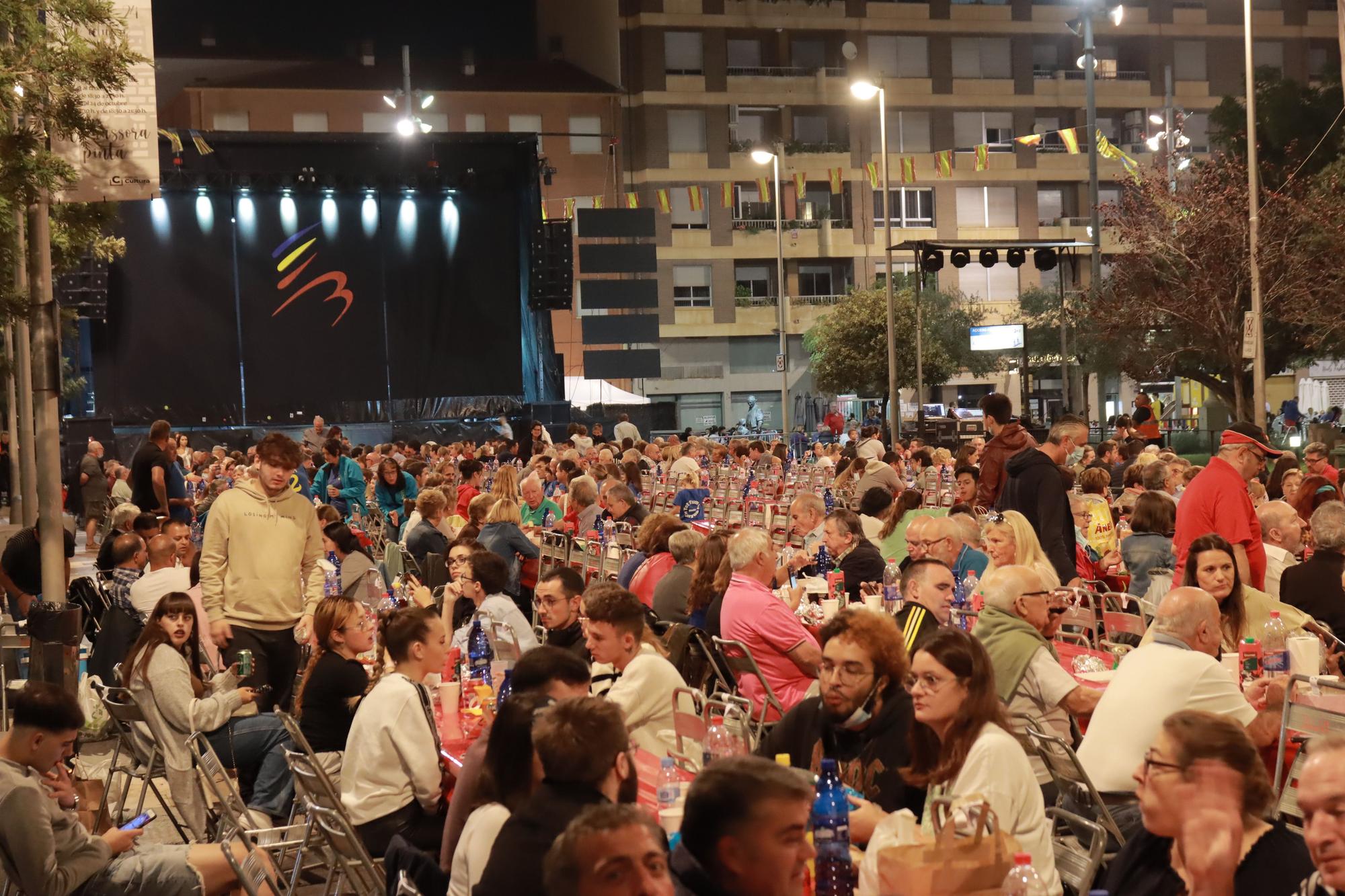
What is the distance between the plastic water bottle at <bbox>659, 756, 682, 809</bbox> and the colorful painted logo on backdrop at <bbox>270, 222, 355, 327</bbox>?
32077 mm

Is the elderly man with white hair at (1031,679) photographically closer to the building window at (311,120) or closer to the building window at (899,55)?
the building window at (311,120)

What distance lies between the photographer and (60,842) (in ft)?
15.2

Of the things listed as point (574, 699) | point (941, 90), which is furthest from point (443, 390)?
point (574, 699)

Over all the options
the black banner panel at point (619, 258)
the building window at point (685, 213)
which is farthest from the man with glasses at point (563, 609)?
the building window at point (685, 213)

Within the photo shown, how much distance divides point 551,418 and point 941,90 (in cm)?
2593

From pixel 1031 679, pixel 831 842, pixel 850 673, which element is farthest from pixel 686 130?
pixel 831 842

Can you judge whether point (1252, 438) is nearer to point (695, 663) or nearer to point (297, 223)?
point (695, 663)

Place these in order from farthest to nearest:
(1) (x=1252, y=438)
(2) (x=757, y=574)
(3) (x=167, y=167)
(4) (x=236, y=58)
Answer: (4) (x=236, y=58) → (3) (x=167, y=167) → (1) (x=1252, y=438) → (2) (x=757, y=574)

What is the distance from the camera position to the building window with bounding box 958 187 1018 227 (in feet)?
168

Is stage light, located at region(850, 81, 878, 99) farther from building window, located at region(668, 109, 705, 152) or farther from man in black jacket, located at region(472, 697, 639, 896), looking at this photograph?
man in black jacket, located at region(472, 697, 639, 896)

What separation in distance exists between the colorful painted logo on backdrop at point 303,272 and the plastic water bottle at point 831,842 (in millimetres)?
33026

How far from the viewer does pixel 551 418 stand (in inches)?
1253

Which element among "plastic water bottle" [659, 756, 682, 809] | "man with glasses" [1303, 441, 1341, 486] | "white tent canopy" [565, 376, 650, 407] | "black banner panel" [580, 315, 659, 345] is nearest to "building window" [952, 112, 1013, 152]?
"white tent canopy" [565, 376, 650, 407]

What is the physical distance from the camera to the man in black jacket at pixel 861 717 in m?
4.35
